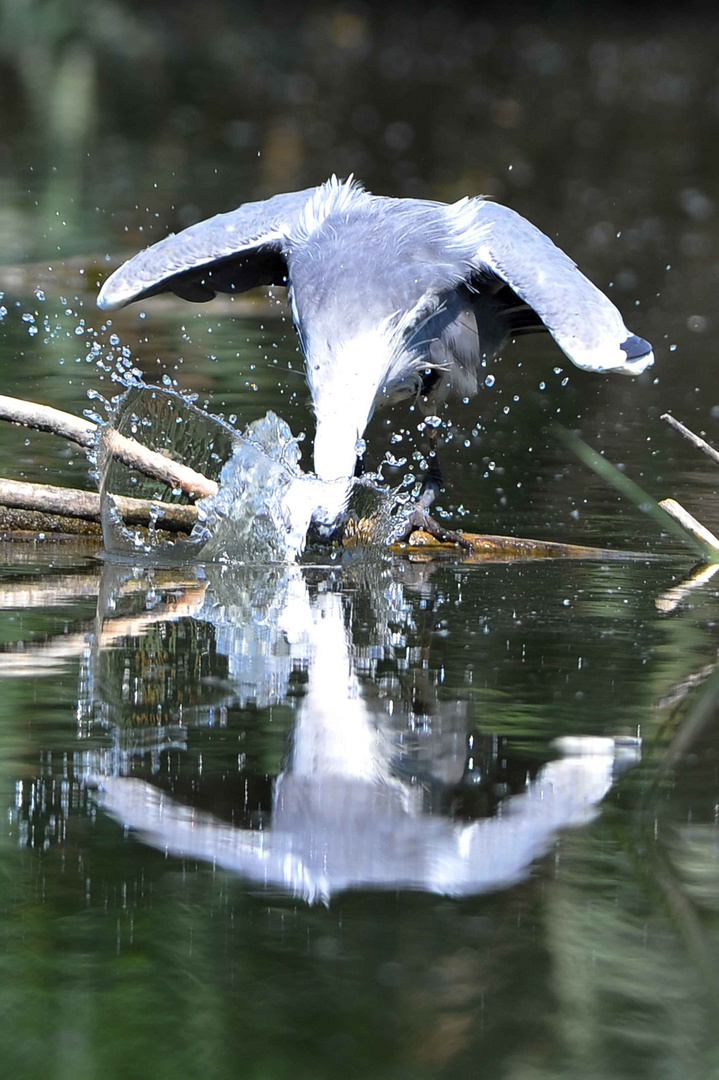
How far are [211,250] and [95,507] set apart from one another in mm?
1336

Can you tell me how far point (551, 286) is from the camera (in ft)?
21.9

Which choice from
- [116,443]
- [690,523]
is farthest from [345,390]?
[690,523]

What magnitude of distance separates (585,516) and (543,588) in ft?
5.64

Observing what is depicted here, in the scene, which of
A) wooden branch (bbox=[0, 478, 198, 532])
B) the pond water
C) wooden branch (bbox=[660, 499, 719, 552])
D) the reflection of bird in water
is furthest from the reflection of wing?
wooden branch (bbox=[0, 478, 198, 532])

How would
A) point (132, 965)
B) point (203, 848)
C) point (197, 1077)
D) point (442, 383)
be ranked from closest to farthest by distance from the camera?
point (197, 1077), point (132, 965), point (203, 848), point (442, 383)

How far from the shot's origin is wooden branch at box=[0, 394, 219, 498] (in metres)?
6.27

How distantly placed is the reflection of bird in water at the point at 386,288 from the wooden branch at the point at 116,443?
50 cm

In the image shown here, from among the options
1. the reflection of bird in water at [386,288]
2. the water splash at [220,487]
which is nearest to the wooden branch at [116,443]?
the water splash at [220,487]

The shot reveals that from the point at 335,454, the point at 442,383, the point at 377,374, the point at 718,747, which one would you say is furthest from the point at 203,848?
the point at 442,383

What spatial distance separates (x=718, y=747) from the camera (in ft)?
13.1

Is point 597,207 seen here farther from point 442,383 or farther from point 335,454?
point 335,454

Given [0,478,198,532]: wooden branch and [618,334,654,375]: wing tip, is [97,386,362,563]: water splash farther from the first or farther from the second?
[618,334,654,375]: wing tip

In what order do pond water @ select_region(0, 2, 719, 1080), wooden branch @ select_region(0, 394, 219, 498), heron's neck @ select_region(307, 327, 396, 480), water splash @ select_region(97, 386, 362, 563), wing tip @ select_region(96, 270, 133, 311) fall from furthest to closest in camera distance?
wing tip @ select_region(96, 270, 133, 311)
wooden branch @ select_region(0, 394, 219, 498)
heron's neck @ select_region(307, 327, 396, 480)
water splash @ select_region(97, 386, 362, 563)
pond water @ select_region(0, 2, 719, 1080)

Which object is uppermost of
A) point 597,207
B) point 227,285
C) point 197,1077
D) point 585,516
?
point 597,207
